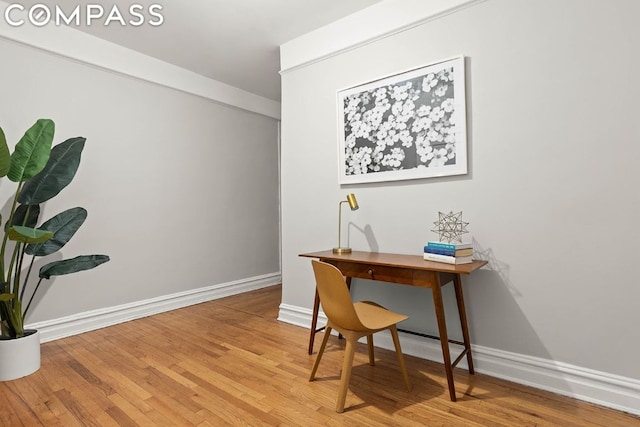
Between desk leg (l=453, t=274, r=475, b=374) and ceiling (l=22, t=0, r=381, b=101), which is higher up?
ceiling (l=22, t=0, r=381, b=101)

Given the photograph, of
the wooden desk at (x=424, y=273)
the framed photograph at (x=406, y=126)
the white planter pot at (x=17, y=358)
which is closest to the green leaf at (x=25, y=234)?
the white planter pot at (x=17, y=358)

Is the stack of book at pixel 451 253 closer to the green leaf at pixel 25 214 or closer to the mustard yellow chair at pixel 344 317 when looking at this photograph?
the mustard yellow chair at pixel 344 317

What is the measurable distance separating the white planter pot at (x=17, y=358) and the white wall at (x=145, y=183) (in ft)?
2.11

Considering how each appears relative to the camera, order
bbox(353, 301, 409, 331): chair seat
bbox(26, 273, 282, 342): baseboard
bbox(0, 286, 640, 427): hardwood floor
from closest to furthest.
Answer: bbox(0, 286, 640, 427): hardwood floor → bbox(353, 301, 409, 331): chair seat → bbox(26, 273, 282, 342): baseboard

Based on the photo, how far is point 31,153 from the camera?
2.21m

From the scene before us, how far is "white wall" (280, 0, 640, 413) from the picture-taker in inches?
70.9

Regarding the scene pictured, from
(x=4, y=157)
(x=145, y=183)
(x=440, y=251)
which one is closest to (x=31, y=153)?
(x=4, y=157)

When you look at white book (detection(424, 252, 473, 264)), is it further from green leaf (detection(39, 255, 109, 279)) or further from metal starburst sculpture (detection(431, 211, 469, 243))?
green leaf (detection(39, 255, 109, 279))

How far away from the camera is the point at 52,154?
2.46 m

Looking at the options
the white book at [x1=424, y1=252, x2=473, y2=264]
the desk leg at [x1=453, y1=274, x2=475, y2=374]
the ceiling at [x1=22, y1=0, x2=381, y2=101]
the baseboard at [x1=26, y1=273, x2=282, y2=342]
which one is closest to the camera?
the white book at [x1=424, y1=252, x2=473, y2=264]

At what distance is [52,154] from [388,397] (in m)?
2.80

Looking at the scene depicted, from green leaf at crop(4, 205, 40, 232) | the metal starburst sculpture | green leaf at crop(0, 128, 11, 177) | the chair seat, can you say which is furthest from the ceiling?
the chair seat

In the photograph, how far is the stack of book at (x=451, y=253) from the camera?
200cm

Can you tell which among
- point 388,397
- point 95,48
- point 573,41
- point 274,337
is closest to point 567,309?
point 388,397
